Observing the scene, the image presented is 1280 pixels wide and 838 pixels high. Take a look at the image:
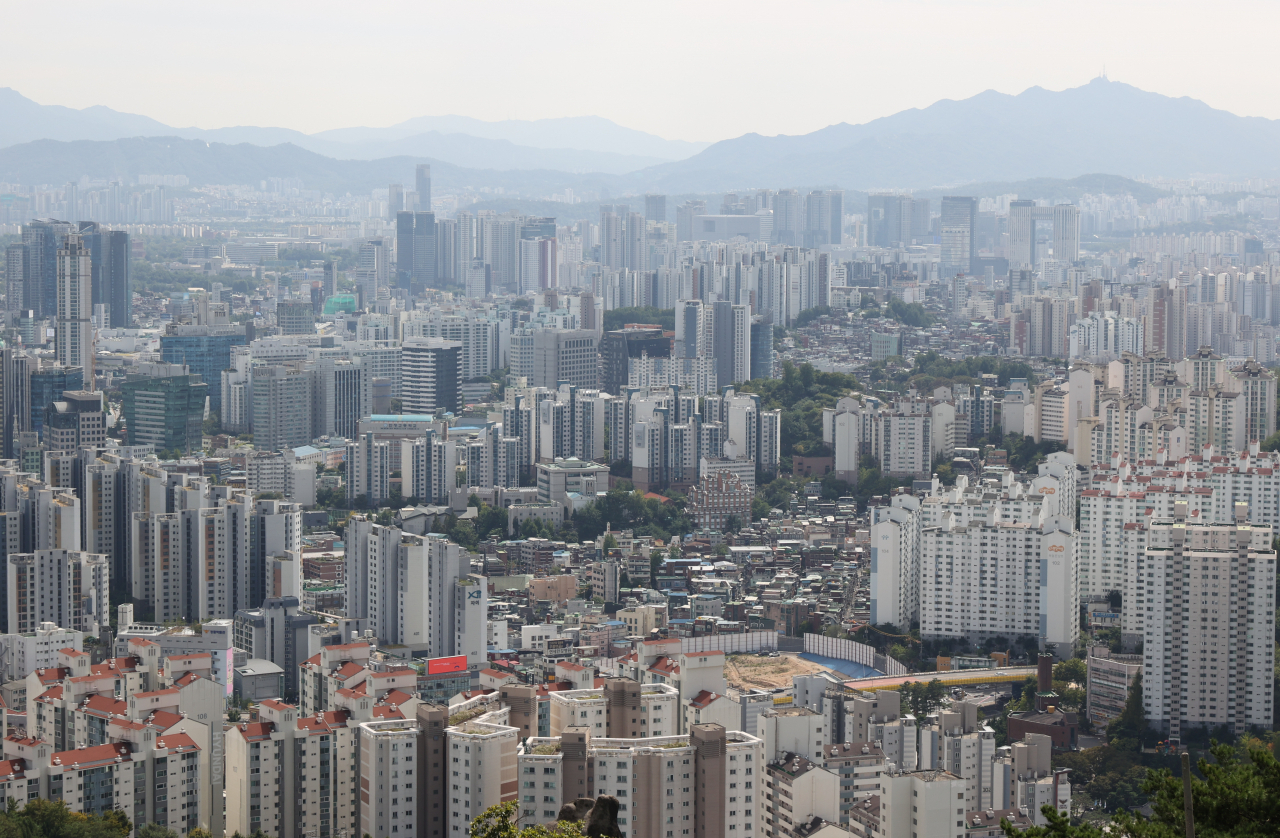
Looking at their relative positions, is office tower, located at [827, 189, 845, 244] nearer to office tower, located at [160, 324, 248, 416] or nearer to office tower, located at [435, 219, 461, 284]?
office tower, located at [435, 219, 461, 284]

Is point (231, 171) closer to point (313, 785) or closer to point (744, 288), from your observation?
point (744, 288)

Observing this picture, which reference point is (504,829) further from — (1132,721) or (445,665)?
(1132,721)

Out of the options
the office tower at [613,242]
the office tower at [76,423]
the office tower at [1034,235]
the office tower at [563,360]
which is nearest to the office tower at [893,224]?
the office tower at [1034,235]

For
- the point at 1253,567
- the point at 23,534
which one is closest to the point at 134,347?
the point at 23,534

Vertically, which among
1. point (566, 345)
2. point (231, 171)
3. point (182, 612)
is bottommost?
point (182, 612)

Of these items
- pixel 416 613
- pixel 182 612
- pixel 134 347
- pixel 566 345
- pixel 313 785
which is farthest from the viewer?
pixel 134 347

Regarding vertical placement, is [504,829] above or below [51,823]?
above

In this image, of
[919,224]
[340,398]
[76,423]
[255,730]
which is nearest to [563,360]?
[340,398]
